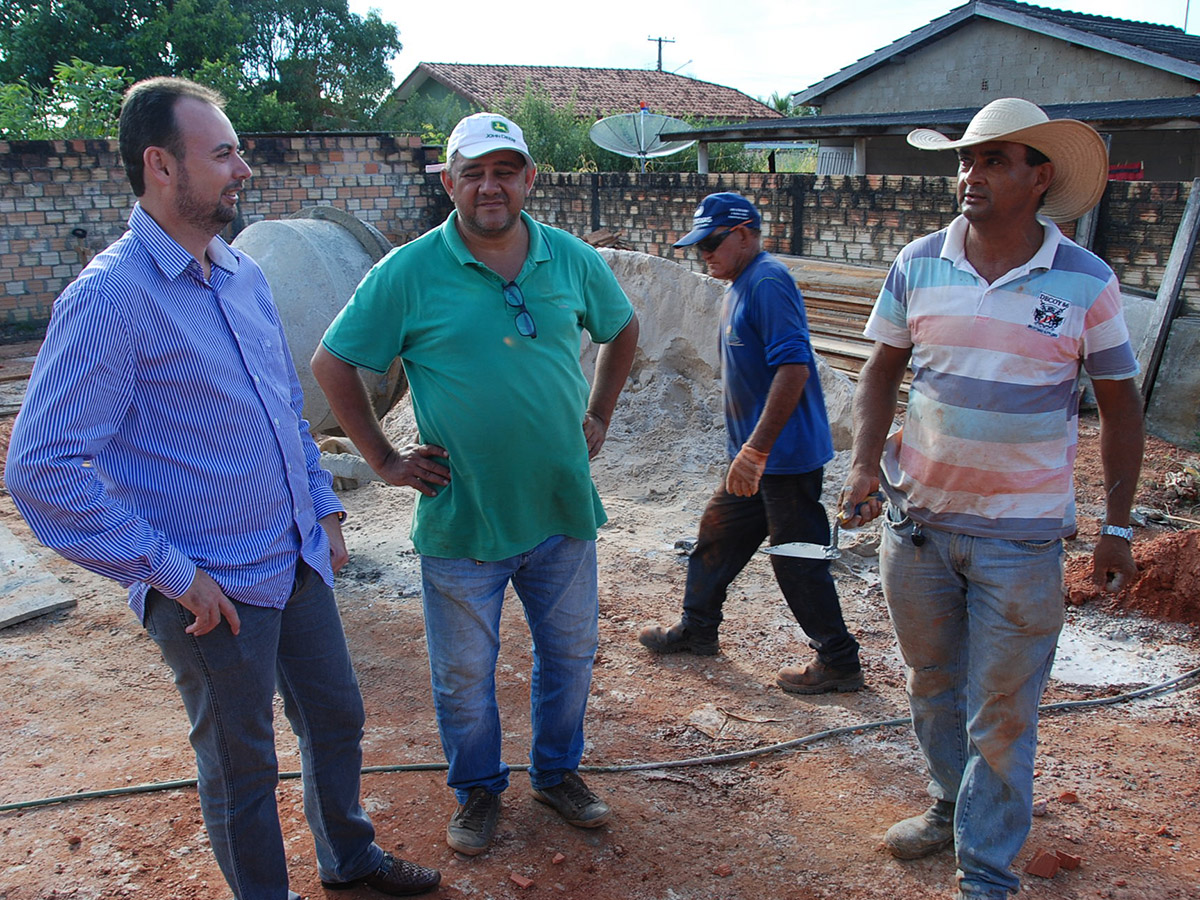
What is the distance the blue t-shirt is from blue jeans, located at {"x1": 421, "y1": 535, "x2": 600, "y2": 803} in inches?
45.5

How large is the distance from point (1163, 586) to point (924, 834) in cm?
239

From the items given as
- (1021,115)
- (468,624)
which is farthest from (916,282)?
(468,624)

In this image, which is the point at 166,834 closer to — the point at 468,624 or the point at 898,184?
the point at 468,624

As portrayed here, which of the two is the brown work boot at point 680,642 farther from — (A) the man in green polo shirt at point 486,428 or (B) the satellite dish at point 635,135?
(B) the satellite dish at point 635,135

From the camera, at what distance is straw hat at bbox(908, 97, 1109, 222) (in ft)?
7.82

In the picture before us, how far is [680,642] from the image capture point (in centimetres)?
423

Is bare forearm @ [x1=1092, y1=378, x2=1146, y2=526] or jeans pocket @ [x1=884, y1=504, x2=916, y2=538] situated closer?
bare forearm @ [x1=1092, y1=378, x2=1146, y2=526]

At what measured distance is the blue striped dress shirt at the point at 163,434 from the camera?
75.0 inches

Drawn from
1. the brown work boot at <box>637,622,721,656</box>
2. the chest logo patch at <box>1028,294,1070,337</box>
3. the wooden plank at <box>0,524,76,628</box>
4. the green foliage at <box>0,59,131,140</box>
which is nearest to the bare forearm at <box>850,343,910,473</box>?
the chest logo patch at <box>1028,294,1070,337</box>

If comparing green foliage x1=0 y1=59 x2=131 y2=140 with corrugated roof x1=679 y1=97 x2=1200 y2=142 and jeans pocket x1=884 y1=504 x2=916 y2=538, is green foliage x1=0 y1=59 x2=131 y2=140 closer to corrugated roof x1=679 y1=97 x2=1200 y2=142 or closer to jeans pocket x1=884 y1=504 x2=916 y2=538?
corrugated roof x1=679 y1=97 x2=1200 y2=142

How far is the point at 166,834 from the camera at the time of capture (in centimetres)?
295

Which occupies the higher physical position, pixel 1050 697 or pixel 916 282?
pixel 916 282

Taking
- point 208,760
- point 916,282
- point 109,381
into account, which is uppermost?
point 916,282

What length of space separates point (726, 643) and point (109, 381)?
120 inches
